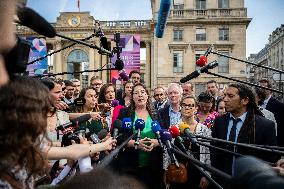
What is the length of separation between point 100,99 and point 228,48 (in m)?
28.8

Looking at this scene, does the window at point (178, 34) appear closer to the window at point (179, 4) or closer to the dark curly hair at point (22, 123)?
the window at point (179, 4)

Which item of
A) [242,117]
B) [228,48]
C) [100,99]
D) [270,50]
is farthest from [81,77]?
[270,50]

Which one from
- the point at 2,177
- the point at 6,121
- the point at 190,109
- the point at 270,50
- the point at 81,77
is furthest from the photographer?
the point at 270,50

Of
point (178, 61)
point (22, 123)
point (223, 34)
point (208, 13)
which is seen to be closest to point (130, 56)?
point (178, 61)

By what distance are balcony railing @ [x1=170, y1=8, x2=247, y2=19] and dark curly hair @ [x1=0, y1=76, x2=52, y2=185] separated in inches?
1280

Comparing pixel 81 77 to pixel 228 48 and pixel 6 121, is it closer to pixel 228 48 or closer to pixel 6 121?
pixel 228 48

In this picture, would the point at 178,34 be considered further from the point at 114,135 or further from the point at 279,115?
the point at 114,135

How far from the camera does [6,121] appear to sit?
133 cm

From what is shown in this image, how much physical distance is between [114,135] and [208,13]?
32.4 meters

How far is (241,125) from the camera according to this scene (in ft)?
11.9

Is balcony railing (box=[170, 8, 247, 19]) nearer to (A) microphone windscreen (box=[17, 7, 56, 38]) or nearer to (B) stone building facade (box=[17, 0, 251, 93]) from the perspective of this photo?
(B) stone building facade (box=[17, 0, 251, 93])

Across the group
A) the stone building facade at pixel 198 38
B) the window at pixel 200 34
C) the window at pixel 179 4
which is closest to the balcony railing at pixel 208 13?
the stone building facade at pixel 198 38

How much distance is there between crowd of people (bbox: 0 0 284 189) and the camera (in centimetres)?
118

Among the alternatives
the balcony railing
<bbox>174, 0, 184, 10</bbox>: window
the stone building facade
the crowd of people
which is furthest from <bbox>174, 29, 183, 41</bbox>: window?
the crowd of people
